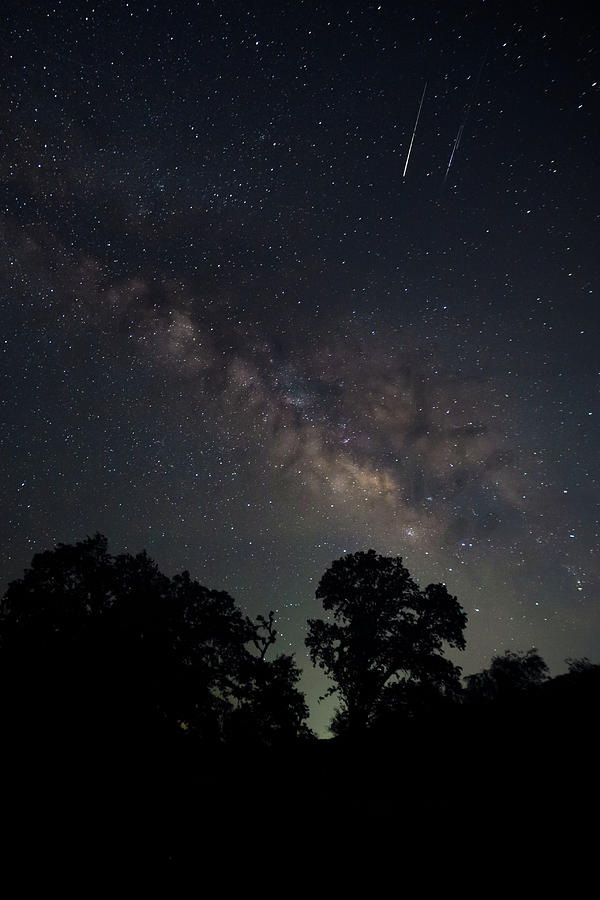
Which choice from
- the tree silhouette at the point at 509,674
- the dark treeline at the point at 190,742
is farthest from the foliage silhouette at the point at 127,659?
the tree silhouette at the point at 509,674

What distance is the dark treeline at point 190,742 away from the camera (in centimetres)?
818

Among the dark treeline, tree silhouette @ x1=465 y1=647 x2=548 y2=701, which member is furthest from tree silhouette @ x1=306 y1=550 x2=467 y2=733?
tree silhouette @ x1=465 y1=647 x2=548 y2=701

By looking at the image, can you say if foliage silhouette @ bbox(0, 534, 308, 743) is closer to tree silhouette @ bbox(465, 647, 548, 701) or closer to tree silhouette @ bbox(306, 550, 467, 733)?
tree silhouette @ bbox(306, 550, 467, 733)

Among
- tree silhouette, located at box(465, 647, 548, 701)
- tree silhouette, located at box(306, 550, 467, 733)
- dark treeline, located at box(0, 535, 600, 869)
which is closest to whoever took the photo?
dark treeline, located at box(0, 535, 600, 869)

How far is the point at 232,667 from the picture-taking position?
58.7 ft

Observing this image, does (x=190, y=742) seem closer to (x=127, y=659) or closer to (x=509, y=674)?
(x=127, y=659)

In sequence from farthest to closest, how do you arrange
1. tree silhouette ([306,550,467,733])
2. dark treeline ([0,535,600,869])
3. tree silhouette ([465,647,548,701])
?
1. tree silhouette ([465,647,548,701])
2. tree silhouette ([306,550,467,733])
3. dark treeline ([0,535,600,869])

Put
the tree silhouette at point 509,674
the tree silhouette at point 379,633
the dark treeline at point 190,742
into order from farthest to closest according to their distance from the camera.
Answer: the tree silhouette at point 509,674 → the tree silhouette at point 379,633 → the dark treeline at point 190,742

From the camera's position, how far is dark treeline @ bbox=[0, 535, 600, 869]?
26.8ft

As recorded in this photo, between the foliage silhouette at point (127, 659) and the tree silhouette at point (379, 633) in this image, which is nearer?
the foliage silhouette at point (127, 659)

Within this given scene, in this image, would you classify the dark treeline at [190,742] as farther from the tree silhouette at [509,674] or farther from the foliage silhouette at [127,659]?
the tree silhouette at [509,674]

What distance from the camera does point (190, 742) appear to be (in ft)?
38.4

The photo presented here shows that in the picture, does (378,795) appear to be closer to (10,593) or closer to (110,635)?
(110,635)

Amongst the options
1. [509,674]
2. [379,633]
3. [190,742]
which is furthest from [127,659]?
[509,674]
